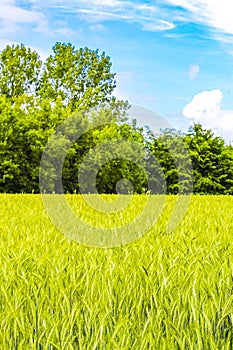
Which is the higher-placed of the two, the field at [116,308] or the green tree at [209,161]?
the green tree at [209,161]

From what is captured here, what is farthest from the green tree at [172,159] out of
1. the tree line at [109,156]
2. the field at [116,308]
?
the field at [116,308]

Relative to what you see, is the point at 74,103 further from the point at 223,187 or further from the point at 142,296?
the point at 142,296

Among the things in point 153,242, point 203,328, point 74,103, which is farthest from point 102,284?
point 74,103

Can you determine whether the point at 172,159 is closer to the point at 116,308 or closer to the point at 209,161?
the point at 209,161

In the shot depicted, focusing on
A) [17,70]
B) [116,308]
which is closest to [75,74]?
[17,70]

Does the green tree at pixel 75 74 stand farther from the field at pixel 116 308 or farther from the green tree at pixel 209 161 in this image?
the field at pixel 116 308

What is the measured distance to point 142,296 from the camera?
2959 mm

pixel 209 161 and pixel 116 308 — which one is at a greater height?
pixel 209 161

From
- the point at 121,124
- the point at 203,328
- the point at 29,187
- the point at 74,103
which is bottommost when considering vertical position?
the point at 203,328

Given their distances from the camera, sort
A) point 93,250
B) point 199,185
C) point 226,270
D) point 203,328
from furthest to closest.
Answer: point 199,185
point 93,250
point 226,270
point 203,328

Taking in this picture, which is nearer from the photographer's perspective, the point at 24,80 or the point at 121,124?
the point at 121,124

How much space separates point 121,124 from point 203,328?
2450 centimetres

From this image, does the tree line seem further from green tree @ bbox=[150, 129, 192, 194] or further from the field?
the field

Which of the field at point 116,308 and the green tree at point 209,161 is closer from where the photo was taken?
the field at point 116,308
